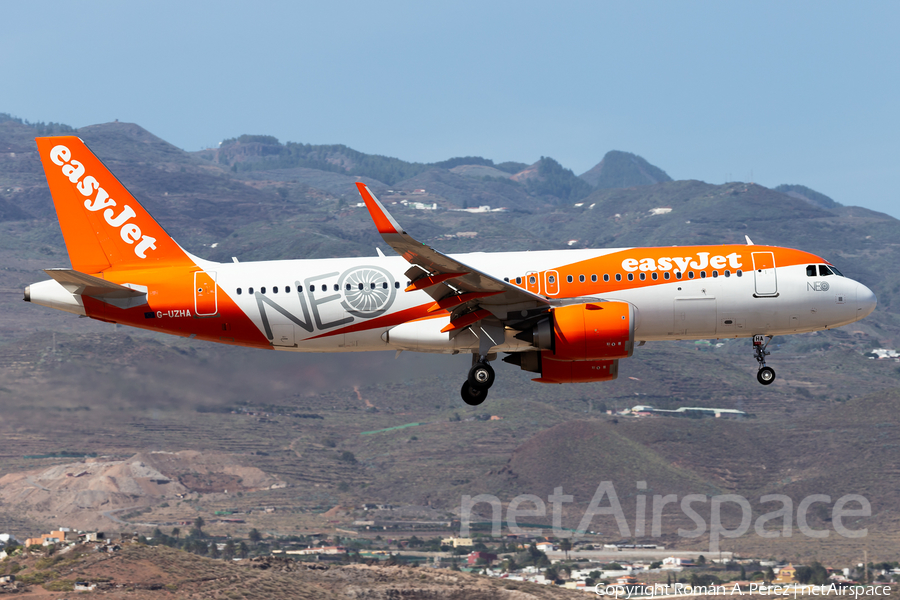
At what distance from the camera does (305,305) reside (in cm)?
4250

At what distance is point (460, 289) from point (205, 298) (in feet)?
33.8

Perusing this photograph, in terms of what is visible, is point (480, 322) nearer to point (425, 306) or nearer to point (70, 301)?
point (425, 306)

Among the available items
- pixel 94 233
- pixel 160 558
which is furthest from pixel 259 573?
pixel 94 233

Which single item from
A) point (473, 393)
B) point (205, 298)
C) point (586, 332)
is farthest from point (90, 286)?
point (586, 332)

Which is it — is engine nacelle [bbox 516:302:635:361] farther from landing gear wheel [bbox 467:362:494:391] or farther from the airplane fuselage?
landing gear wheel [bbox 467:362:494:391]

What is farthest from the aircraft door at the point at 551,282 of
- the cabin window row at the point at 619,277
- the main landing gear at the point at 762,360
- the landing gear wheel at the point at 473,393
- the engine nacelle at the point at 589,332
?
the main landing gear at the point at 762,360

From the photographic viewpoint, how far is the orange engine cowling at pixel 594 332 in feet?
132

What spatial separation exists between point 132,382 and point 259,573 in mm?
33709

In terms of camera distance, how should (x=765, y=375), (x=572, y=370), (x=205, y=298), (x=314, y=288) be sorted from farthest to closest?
(x=765, y=375) < (x=572, y=370) < (x=205, y=298) < (x=314, y=288)

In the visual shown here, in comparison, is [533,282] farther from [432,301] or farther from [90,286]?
[90,286]

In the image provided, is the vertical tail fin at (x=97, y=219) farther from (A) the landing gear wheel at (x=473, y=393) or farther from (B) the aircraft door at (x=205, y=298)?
(A) the landing gear wheel at (x=473, y=393)

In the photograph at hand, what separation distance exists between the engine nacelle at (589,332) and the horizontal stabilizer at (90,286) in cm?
1617

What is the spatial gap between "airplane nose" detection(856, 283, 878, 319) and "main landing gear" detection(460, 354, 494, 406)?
48.9 feet

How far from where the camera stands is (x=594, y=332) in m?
40.2
